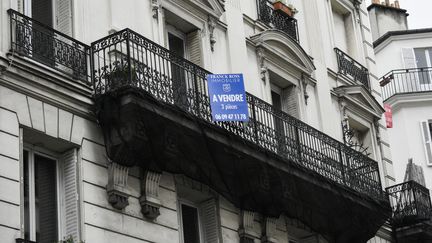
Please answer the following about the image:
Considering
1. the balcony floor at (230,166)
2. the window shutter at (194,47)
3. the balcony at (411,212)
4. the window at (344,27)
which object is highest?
the window at (344,27)

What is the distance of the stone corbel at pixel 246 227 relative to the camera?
20.4m

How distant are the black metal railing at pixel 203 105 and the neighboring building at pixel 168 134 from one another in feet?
0.12

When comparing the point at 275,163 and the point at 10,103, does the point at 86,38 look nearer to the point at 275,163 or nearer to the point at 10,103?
the point at 10,103

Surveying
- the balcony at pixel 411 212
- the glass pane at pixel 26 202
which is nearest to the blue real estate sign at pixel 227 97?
the glass pane at pixel 26 202

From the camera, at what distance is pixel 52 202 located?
1678cm

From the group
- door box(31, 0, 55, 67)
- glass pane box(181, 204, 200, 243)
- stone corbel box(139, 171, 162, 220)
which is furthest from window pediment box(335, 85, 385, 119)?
door box(31, 0, 55, 67)

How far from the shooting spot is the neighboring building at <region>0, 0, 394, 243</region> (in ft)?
54.3

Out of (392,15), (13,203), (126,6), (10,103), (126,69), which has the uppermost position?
(392,15)

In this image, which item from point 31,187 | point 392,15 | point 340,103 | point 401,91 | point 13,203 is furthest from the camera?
point 392,15

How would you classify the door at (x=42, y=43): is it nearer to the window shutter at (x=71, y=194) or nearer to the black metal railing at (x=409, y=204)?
the window shutter at (x=71, y=194)

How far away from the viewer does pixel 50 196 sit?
661 inches

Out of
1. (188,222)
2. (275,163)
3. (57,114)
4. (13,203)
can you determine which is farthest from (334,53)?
(13,203)

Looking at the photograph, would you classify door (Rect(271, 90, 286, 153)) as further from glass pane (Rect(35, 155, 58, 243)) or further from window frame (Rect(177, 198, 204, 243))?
glass pane (Rect(35, 155, 58, 243))

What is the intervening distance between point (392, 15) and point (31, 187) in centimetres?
2912
